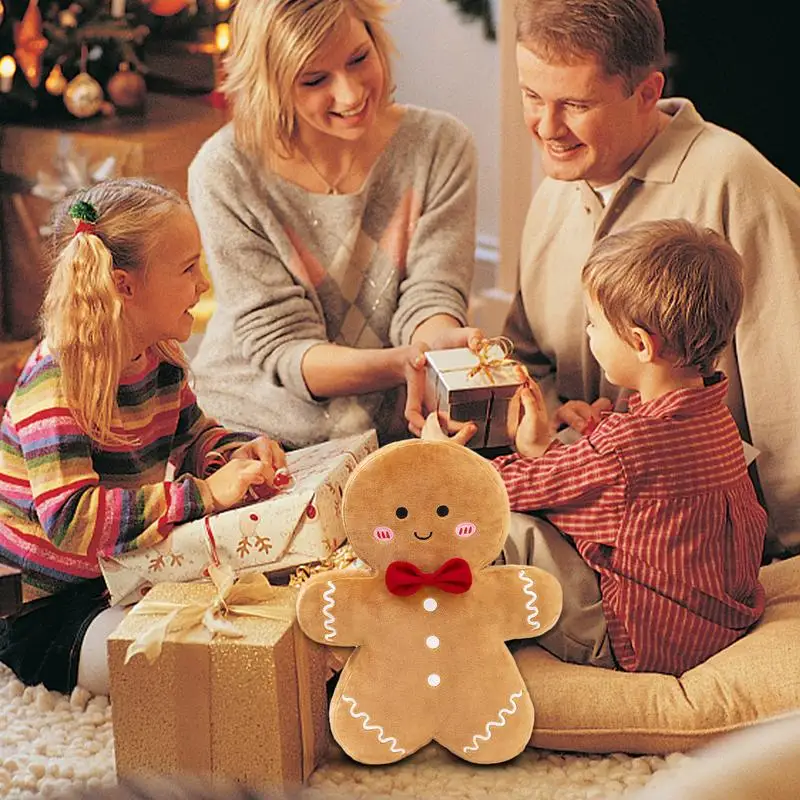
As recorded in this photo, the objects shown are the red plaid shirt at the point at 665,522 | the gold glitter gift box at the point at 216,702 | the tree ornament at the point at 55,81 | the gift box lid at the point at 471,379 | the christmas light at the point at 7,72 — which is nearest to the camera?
Answer: the gold glitter gift box at the point at 216,702

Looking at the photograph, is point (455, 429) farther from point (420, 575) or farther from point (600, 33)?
point (600, 33)

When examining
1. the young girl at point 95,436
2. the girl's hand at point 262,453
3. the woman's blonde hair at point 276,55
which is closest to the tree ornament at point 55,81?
the woman's blonde hair at point 276,55

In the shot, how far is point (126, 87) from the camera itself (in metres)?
3.01

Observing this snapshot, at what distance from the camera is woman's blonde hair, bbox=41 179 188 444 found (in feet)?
5.49

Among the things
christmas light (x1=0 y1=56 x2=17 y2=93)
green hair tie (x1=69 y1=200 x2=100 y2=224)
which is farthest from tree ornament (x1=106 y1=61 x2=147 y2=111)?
green hair tie (x1=69 y1=200 x2=100 y2=224)

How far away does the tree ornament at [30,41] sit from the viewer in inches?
112

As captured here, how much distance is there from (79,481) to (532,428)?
1.87ft

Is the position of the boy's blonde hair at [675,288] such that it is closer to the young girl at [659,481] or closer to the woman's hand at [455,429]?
the young girl at [659,481]

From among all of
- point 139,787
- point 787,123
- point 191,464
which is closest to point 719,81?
point 787,123

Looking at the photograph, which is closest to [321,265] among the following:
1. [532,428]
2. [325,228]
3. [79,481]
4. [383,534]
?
[325,228]

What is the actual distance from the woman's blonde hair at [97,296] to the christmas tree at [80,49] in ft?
4.18

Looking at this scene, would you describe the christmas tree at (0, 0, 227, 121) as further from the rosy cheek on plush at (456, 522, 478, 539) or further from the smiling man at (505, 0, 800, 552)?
the rosy cheek on plush at (456, 522, 478, 539)

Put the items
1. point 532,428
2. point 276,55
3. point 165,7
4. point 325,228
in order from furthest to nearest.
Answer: point 165,7, point 325,228, point 276,55, point 532,428

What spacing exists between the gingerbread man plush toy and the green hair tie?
0.50 metres
